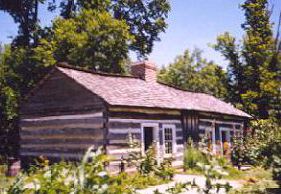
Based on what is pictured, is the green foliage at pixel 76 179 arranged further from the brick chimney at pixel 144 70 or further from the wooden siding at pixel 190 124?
the brick chimney at pixel 144 70

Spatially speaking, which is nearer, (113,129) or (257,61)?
(113,129)

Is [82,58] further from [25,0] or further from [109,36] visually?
[25,0]

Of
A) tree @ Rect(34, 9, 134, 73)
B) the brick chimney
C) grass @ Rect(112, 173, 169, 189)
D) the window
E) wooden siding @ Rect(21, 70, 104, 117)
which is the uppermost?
tree @ Rect(34, 9, 134, 73)

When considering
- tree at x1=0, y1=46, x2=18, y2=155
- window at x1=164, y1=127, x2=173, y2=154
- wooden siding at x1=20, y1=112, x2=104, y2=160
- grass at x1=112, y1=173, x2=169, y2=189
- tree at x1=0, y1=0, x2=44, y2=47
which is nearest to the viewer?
grass at x1=112, y1=173, x2=169, y2=189

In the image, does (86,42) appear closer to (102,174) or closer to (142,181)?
Answer: (142,181)

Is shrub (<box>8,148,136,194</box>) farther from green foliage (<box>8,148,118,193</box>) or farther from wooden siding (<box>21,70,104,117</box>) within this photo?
wooden siding (<box>21,70,104,117</box>)

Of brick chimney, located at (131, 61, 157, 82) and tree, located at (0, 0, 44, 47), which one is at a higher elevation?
tree, located at (0, 0, 44, 47)

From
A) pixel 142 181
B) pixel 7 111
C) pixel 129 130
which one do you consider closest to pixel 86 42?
pixel 7 111

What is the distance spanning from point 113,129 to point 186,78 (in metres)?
43.1

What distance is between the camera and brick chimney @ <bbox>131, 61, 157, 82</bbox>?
20.1 meters

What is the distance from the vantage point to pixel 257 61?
31.4 metres

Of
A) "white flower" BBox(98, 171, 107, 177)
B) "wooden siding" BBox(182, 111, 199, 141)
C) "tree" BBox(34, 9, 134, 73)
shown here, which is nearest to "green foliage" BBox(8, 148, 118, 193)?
"white flower" BBox(98, 171, 107, 177)

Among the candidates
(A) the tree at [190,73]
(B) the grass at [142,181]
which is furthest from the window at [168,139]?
(A) the tree at [190,73]

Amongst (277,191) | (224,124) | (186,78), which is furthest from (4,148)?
(186,78)
